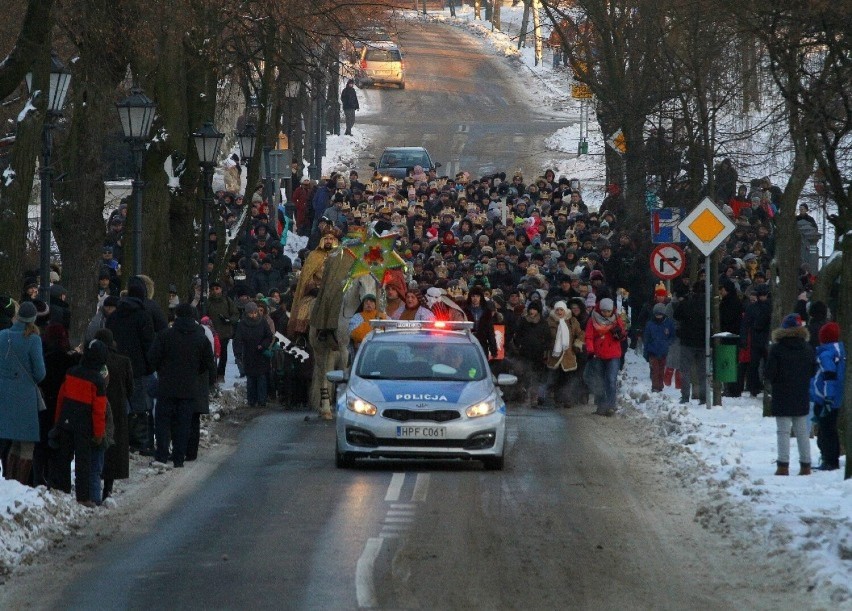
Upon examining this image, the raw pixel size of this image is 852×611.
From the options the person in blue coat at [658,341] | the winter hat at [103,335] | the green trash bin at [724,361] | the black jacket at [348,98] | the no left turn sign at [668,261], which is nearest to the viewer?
the winter hat at [103,335]

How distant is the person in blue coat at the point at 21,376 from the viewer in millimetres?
14922

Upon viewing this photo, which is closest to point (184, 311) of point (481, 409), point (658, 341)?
point (481, 409)

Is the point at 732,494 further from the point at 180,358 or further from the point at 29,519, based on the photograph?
the point at 29,519

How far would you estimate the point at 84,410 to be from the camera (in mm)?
15078

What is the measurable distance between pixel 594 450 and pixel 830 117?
5.93 meters

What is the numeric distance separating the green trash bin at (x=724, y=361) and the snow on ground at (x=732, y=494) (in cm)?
44

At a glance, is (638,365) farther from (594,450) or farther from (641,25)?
(594,450)

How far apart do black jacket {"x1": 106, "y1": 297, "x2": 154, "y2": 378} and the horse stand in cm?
610

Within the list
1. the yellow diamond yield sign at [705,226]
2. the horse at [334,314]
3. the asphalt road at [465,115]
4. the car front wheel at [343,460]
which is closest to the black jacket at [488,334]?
the horse at [334,314]

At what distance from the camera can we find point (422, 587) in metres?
11.4

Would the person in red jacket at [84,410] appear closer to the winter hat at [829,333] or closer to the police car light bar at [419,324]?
the police car light bar at [419,324]

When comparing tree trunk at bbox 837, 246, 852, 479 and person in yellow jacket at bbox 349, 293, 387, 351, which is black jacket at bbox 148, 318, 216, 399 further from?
tree trunk at bbox 837, 246, 852, 479

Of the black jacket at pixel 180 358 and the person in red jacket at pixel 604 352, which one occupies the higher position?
the black jacket at pixel 180 358

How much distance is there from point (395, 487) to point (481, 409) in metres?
1.85
